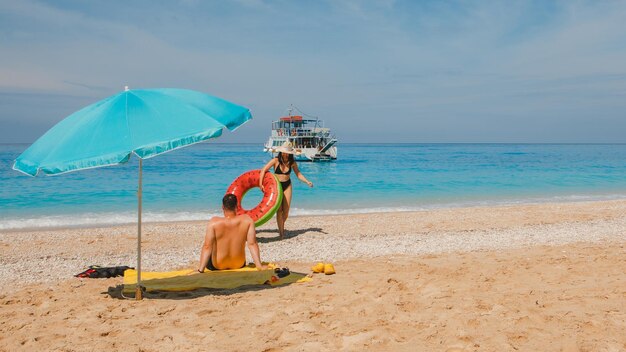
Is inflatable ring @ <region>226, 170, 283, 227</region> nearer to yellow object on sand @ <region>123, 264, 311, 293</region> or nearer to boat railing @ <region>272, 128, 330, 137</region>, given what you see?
yellow object on sand @ <region>123, 264, 311, 293</region>

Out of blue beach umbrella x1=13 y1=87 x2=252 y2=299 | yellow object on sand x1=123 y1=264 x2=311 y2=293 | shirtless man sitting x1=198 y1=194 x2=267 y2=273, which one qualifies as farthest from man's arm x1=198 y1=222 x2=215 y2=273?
blue beach umbrella x1=13 y1=87 x2=252 y2=299

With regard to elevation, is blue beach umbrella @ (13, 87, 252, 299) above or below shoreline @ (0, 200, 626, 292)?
above

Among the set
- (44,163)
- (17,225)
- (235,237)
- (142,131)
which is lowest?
(17,225)

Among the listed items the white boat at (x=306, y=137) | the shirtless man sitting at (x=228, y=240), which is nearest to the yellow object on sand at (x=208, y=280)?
the shirtless man sitting at (x=228, y=240)

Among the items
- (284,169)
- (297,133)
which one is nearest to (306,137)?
(297,133)

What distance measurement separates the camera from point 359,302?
435 centimetres

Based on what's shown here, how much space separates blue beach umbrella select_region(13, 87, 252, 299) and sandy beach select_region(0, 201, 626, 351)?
4.47 feet

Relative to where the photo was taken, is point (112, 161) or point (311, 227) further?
point (311, 227)

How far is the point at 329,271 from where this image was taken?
566cm

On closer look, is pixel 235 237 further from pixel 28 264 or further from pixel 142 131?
pixel 28 264

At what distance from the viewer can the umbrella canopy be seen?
11.8ft

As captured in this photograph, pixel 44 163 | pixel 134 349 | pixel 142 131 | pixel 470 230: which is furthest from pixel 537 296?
pixel 470 230

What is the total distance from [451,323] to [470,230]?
20.1ft

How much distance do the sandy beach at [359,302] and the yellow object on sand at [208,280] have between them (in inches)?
4.7
